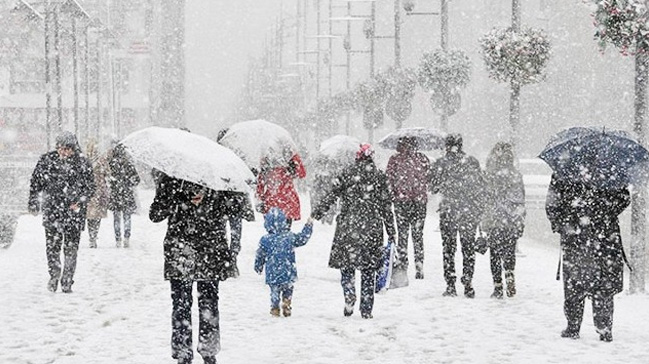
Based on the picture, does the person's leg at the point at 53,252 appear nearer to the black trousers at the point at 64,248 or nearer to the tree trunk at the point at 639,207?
the black trousers at the point at 64,248

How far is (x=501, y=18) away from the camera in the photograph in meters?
60.0

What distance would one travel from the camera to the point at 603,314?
8633mm

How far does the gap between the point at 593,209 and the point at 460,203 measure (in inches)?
105

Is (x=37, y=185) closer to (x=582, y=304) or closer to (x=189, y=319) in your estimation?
(x=189, y=319)

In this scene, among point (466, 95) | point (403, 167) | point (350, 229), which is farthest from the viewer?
point (466, 95)

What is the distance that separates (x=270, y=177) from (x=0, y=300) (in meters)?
3.78

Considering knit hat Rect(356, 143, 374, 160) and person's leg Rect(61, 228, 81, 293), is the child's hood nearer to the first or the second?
knit hat Rect(356, 143, 374, 160)

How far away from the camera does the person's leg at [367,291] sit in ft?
31.7

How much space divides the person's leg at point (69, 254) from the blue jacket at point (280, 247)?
2.28 meters

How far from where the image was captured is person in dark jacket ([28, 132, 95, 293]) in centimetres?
1086

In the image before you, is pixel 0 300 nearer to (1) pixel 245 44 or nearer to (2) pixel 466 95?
(2) pixel 466 95

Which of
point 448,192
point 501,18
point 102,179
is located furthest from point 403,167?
point 501,18

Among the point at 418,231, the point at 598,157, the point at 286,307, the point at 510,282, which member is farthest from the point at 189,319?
the point at 418,231

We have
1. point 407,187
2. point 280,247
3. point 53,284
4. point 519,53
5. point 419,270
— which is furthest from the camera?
point 519,53
